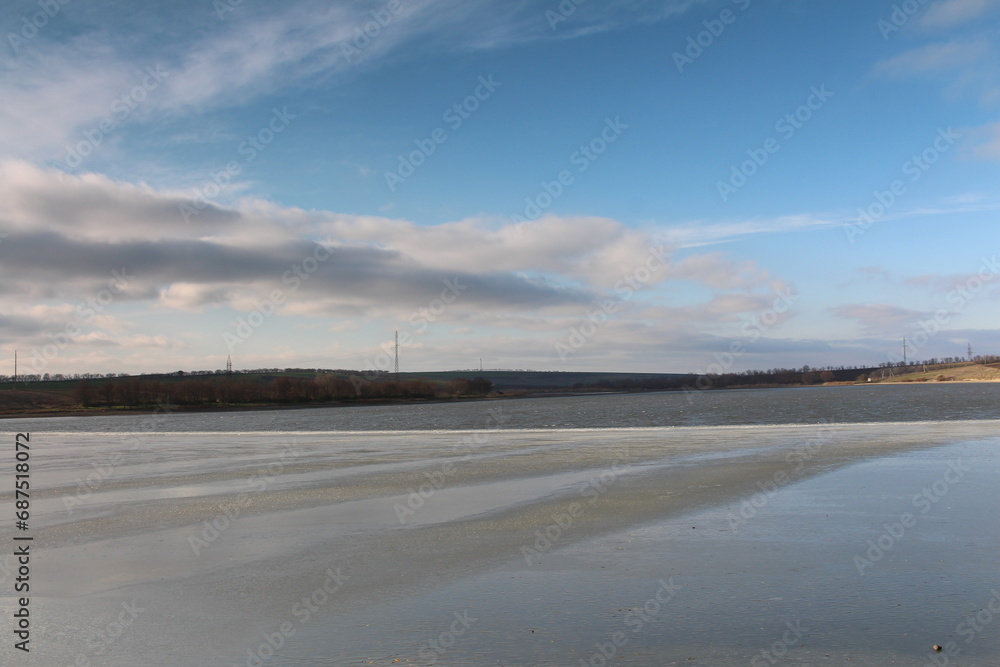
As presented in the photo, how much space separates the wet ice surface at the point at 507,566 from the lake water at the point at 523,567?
0.12ft

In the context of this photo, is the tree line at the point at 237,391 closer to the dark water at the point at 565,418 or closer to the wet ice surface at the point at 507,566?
the dark water at the point at 565,418

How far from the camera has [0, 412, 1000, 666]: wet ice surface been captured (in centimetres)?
616

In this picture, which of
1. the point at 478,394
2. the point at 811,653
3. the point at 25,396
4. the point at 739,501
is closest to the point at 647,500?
the point at 739,501

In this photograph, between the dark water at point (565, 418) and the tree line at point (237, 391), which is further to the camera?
the tree line at point (237, 391)

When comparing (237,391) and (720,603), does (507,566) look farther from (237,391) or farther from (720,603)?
(237,391)

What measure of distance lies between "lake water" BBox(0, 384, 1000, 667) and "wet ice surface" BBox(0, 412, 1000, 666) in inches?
1.4

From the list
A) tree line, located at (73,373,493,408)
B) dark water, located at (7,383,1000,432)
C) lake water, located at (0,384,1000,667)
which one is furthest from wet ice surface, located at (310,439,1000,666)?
tree line, located at (73,373,493,408)

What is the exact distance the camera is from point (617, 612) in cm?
689

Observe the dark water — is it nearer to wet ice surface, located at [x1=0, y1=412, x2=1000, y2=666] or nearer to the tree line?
the tree line

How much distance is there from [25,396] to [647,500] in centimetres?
11271

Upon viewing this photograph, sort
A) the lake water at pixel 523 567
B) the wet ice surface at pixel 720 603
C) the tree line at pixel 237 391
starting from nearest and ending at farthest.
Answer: the wet ice surface at pixel 720 603 → the lake water at pixel 523 567 → the tree line at pixel 237 391

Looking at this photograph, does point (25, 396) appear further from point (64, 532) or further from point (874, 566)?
point (874, 566)

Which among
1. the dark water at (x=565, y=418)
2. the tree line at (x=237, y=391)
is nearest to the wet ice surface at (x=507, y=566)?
the dark water at (x=565, y=418)

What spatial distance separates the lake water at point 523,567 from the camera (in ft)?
20.1
